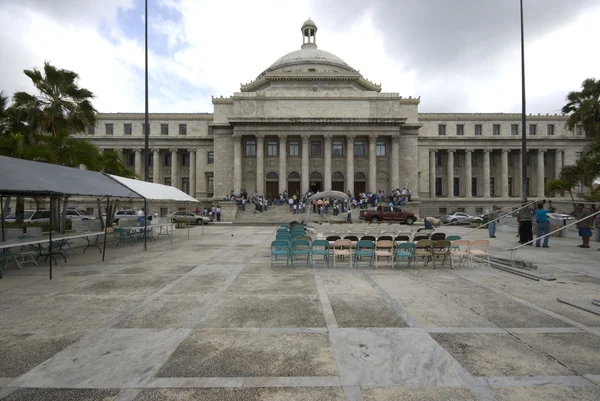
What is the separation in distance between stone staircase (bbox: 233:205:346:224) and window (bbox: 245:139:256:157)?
36.5 feet

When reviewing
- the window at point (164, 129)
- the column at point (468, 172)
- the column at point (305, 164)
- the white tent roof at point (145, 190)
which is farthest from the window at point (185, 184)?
the column at point (468, 172)

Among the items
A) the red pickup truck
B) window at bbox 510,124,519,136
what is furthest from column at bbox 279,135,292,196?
window at bbox 510,124,519,136

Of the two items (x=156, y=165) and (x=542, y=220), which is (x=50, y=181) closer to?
(x=542, y=220)

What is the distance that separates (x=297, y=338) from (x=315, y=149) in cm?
3936

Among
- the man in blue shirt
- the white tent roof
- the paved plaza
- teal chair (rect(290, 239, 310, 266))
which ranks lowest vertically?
the paved plaza

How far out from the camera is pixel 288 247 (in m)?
9.84

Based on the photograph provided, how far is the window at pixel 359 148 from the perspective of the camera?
141ft

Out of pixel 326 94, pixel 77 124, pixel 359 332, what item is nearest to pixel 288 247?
pixel 359 332

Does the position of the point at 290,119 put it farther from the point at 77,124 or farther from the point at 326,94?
the point at 77,124

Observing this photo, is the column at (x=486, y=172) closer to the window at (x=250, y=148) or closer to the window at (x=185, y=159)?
the window at (x=250, y=148)

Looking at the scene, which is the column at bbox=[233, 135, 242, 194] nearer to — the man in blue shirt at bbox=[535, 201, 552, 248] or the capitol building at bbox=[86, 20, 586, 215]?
the capitol building at bbox=[86, 20, 586, 215]

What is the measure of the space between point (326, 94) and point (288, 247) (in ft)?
118

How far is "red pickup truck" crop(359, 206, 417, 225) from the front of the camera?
29.0 metres

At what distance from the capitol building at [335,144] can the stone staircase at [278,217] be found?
7.29 metres
